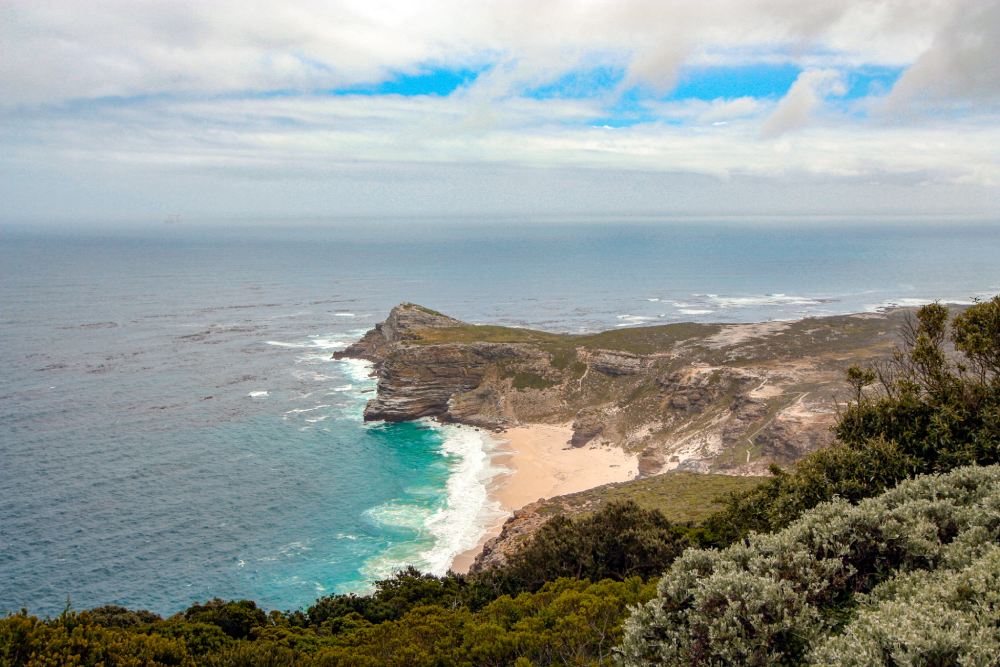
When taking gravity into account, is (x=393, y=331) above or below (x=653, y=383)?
above

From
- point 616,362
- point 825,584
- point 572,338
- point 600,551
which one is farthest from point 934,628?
point 572,338

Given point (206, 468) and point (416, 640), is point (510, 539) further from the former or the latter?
point (206, 468)

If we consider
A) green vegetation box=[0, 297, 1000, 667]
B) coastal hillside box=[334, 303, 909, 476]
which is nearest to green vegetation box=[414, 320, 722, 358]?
coastal hillside box=[334, 303, 909, 476]

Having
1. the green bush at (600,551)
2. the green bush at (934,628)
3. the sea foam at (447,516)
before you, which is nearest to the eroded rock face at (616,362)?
the sea foam at (447,516)

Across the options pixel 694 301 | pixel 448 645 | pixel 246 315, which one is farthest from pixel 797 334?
pixel 246 315

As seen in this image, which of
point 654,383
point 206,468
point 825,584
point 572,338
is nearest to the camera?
point 825,584

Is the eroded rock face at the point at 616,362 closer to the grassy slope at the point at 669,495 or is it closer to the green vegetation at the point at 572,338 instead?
the green vegetation at the point at 572,338

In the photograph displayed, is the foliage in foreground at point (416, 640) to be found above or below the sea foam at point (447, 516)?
above
